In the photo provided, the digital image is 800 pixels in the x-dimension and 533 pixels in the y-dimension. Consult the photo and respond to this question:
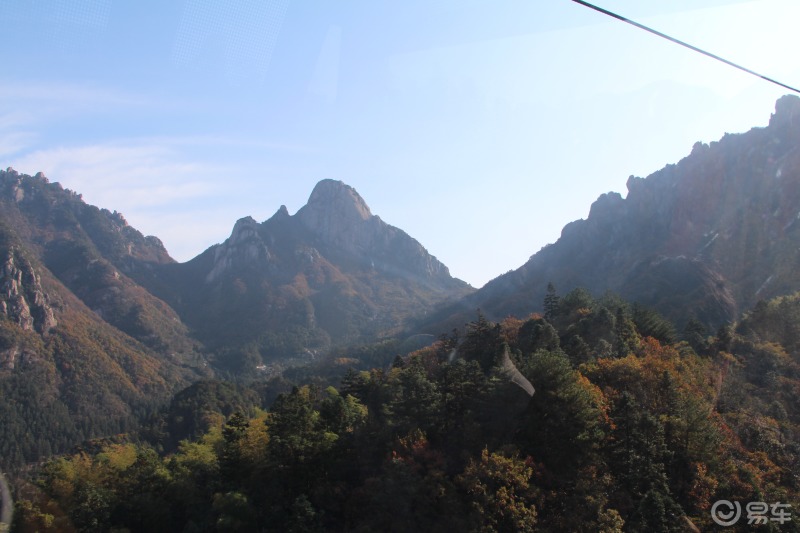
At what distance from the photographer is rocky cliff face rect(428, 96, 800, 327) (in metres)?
94.3

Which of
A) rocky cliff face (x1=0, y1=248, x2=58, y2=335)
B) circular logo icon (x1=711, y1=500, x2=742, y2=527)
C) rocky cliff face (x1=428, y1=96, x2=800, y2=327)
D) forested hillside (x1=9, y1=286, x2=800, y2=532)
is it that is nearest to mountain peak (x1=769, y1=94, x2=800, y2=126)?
rocky cliff face (x1=428, y1=96, x2=800, y2=327)

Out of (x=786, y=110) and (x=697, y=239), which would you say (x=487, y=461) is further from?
(x=786, y=110)

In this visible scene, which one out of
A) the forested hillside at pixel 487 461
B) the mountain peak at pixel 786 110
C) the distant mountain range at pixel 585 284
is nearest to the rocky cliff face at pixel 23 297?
the distant mountain range at pixel 585 284

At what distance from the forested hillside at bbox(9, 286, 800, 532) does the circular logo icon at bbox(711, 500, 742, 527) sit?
1.49ft

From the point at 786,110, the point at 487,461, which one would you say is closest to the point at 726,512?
the point at 487,461

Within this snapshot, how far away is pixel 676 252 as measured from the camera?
122 meters

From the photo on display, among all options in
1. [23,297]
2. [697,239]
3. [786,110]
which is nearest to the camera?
[786,110]

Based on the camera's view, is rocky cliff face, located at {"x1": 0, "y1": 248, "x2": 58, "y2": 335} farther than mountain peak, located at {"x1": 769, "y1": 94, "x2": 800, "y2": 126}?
Yes

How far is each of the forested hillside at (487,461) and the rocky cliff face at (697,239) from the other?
193 feet

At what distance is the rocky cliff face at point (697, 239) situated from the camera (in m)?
94.3

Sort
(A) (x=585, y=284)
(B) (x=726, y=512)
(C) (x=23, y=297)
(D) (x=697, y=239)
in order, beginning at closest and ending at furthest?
(B) (x=726, y=512)
(D) (x=697, y=239)
(A) (x=585, y=284)
(C) (x=23, y=297)

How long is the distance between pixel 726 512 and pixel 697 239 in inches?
4555

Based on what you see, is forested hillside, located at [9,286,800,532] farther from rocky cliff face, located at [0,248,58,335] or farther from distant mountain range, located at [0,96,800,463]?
rocky cliff face, located at [0,248,58,335]

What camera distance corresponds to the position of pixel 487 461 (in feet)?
82.0
